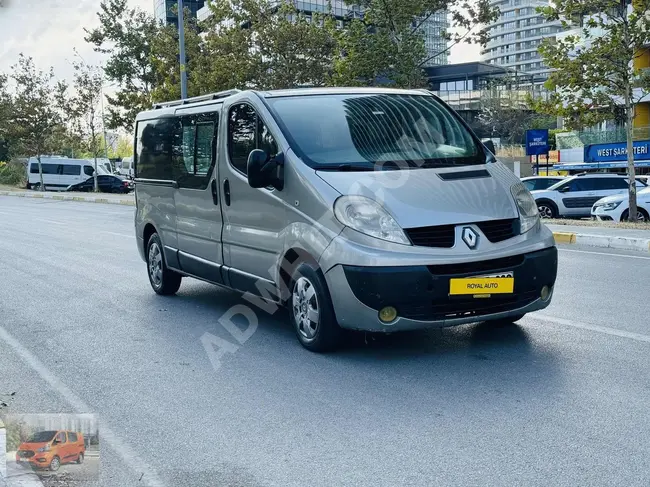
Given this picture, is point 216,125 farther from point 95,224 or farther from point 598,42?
point 95,224

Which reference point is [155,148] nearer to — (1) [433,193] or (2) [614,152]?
(1) [433,193]

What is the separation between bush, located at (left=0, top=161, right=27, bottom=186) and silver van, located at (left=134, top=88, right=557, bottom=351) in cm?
6583

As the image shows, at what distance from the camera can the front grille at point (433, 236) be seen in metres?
5.64

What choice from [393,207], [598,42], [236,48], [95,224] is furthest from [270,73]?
[393,207]

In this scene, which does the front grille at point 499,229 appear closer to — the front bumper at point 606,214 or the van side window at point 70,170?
the front bumper at point 606,214

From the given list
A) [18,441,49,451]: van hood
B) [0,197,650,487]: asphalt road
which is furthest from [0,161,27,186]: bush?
[18,441,49,451]: van hood

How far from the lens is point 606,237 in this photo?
47.5ft

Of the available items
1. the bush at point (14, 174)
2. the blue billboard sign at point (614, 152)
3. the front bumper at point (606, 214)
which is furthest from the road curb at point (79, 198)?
the blue billboard sign at point (614, 152)

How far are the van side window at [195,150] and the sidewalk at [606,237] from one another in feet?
27.6

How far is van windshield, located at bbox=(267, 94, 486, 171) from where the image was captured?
6312 millimetres

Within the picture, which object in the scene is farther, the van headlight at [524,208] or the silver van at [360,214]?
the van headlight at [524,208]

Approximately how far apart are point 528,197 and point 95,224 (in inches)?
682

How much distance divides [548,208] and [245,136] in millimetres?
19344

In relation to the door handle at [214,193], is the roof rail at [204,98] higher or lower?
higher
